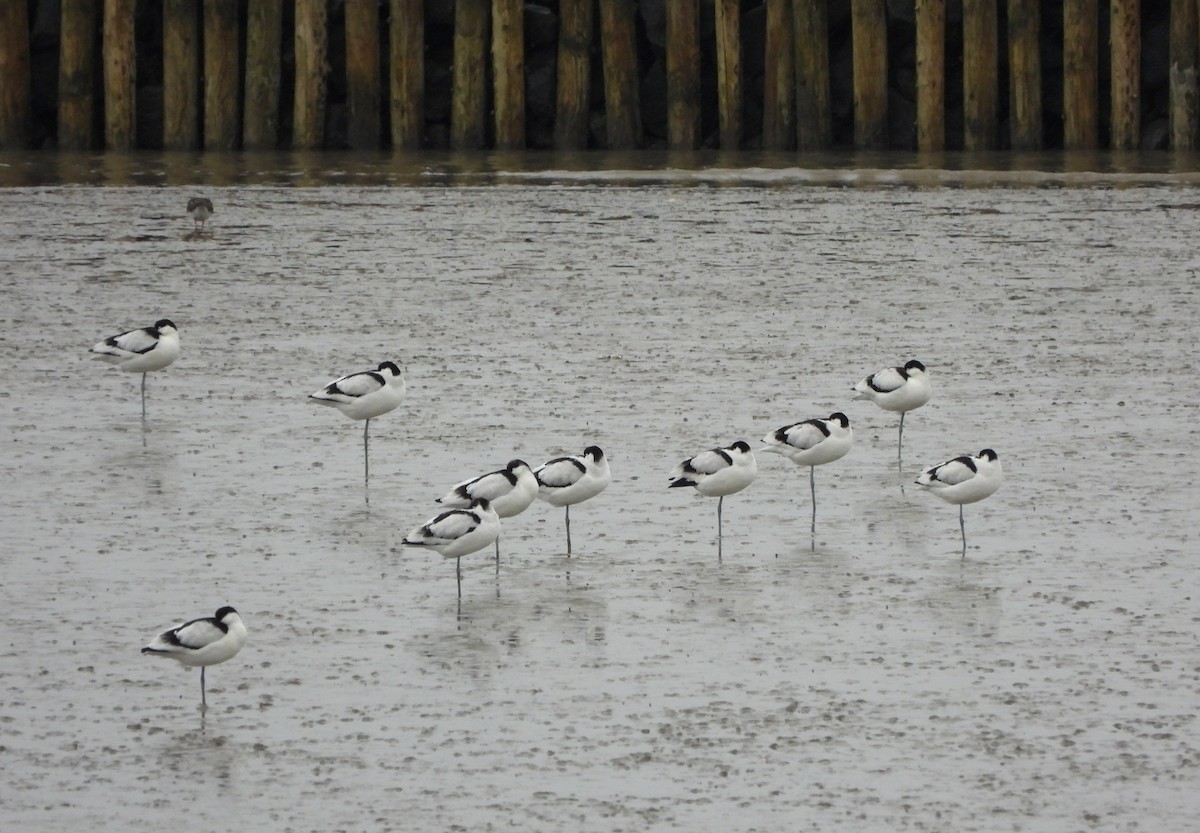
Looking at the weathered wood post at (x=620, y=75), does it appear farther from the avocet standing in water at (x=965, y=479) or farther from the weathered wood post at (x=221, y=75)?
the avocet standing in water at (x=965, y=479)

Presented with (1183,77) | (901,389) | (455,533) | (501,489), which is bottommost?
(455,533)

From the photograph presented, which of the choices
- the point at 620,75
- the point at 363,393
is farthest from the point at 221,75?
the point at 363,393

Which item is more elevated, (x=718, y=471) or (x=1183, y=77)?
(x=1183, y=77)

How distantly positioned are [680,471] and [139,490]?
117 inches

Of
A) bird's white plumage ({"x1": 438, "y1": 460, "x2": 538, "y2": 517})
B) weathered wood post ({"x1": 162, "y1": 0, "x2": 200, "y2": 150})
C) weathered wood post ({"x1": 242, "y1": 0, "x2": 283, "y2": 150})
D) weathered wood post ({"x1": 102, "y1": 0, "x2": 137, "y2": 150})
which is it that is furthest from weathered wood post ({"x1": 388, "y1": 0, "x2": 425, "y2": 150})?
bird's white plumage ({"x1": 438, "y1": 460, "x2": 538, "y2": 517})

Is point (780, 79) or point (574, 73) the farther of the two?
point (574, 73)

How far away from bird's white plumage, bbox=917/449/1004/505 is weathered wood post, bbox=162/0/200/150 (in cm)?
1798

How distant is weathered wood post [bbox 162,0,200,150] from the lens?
26.5 meters

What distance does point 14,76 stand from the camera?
27.2 metres

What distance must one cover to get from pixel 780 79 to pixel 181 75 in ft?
24.4

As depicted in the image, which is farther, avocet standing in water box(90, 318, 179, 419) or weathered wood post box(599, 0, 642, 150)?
weathered wood post box(599, 0, 642, 150)

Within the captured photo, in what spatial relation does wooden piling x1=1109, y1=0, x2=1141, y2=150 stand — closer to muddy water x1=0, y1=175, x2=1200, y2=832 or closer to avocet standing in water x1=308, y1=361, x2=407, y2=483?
muddy water x1=0, y1=175, x2=1200, y2=832

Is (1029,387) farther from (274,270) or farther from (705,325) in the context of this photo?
(274,270)

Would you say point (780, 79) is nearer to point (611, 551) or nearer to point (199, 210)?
point (199, 210)
